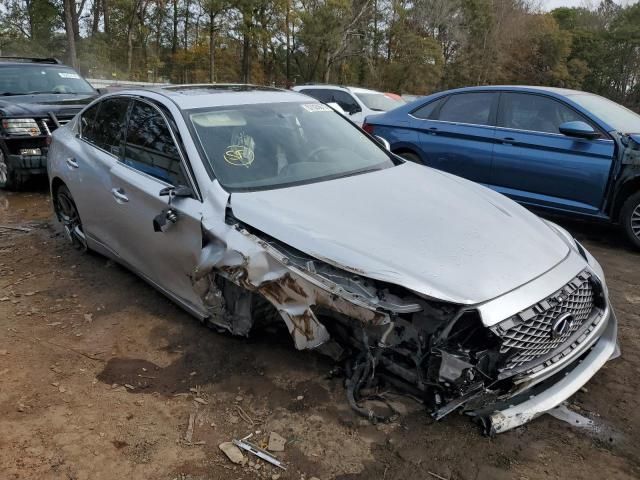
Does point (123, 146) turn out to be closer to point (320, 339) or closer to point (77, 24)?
point (320, 339)

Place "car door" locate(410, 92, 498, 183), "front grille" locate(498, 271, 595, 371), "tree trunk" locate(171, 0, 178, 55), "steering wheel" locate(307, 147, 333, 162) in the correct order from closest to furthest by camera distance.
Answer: "front grille" locate(498, 271, 595, 371), "steering wheel" locate(307, 147, 333, 162), "car door" locate(410, 92, 498, 183), "tree trunk" locate(171, 0, 178, 55)

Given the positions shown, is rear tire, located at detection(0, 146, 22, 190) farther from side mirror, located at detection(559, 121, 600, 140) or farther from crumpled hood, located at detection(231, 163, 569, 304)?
side mirror, located at detection(559, 121, 600, 140)

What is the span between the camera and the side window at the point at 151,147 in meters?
3.44

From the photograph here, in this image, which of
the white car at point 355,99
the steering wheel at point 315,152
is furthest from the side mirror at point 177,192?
the white car at point 355,99

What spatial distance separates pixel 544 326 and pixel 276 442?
1380 mm

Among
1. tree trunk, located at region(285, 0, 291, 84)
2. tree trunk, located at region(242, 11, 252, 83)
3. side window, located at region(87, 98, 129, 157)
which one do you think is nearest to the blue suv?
side window, located at region(87, 98, 129, 157)

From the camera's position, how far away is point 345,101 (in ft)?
37.4

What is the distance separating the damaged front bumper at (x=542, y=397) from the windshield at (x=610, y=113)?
329 cm

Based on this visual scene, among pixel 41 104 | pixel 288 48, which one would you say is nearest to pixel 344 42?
pixel 288 48

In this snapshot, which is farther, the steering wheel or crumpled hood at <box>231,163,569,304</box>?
the steering wheel

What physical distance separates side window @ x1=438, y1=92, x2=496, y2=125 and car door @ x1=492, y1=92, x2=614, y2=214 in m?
0.18

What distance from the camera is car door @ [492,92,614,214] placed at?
Result: 204 inches

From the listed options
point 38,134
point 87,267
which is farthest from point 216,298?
point 38,134

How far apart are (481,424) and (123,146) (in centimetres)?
312
